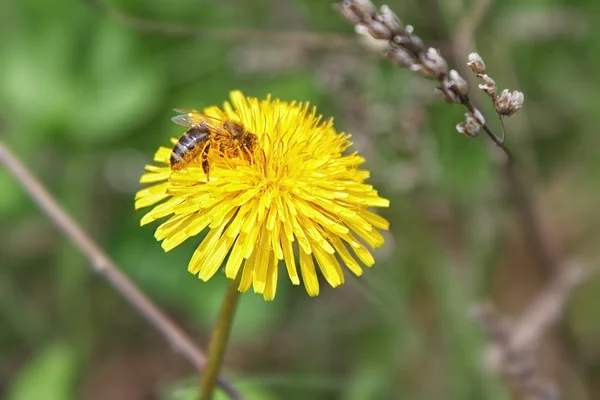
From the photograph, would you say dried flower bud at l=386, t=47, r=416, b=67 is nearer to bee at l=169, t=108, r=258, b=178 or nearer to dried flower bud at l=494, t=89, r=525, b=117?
dried flower bud at l=494, t=89, r=525, b=117

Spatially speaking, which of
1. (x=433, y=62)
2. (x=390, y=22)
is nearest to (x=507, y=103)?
(x=433, y=62)

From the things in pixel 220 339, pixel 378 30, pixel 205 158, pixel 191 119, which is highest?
pixel 378 30

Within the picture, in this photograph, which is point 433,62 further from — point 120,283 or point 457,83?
point 120,283

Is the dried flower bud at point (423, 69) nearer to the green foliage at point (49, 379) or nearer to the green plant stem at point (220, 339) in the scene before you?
the green plant stem at point (220, 339)

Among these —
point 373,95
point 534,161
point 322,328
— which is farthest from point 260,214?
point 534,161

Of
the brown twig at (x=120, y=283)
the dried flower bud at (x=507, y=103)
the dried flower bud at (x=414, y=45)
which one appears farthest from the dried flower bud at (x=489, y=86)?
the brown twig at (x=120, y=283)

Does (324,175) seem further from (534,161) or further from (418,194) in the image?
(534,161)

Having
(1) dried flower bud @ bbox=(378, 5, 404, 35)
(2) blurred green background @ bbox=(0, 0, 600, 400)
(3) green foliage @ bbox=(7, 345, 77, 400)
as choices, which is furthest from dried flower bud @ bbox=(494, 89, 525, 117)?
(3) green foliage @ bbox=(7, 345, 77, 400)
